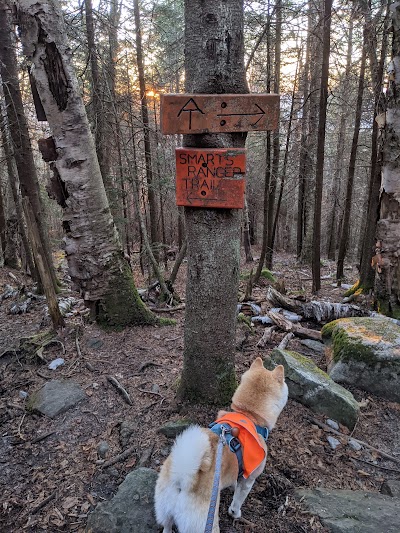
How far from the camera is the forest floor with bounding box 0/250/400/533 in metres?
2.54

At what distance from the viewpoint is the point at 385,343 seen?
161 inches

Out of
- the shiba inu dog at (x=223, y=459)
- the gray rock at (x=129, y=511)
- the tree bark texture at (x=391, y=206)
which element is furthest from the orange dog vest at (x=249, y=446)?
the tree bark texture at (x=391, y=206)

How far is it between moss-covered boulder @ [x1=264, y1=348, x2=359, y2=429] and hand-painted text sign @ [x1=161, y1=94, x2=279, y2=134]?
254 centimetres

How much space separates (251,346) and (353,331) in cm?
142

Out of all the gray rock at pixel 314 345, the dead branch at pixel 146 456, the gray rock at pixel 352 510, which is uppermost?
the gray rock at pixel 352 510

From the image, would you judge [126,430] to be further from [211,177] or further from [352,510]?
[211,177]

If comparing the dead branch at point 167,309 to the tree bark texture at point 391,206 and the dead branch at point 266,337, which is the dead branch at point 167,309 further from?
the tree bark texture at point 391,206

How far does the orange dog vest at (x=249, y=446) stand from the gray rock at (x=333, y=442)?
3.95ft

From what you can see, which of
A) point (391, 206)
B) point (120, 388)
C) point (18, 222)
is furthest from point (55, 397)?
point (18, 222)

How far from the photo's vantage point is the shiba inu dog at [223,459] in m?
1.97

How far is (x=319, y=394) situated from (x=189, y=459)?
2.09m

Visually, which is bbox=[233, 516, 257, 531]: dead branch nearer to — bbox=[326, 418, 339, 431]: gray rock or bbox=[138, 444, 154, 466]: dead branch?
bbox=[138, 444, 154, 466]: dead branch

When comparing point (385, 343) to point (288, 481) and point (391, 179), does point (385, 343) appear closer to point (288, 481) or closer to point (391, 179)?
point (288, 481)

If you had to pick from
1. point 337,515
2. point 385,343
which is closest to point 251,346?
point 385,343
